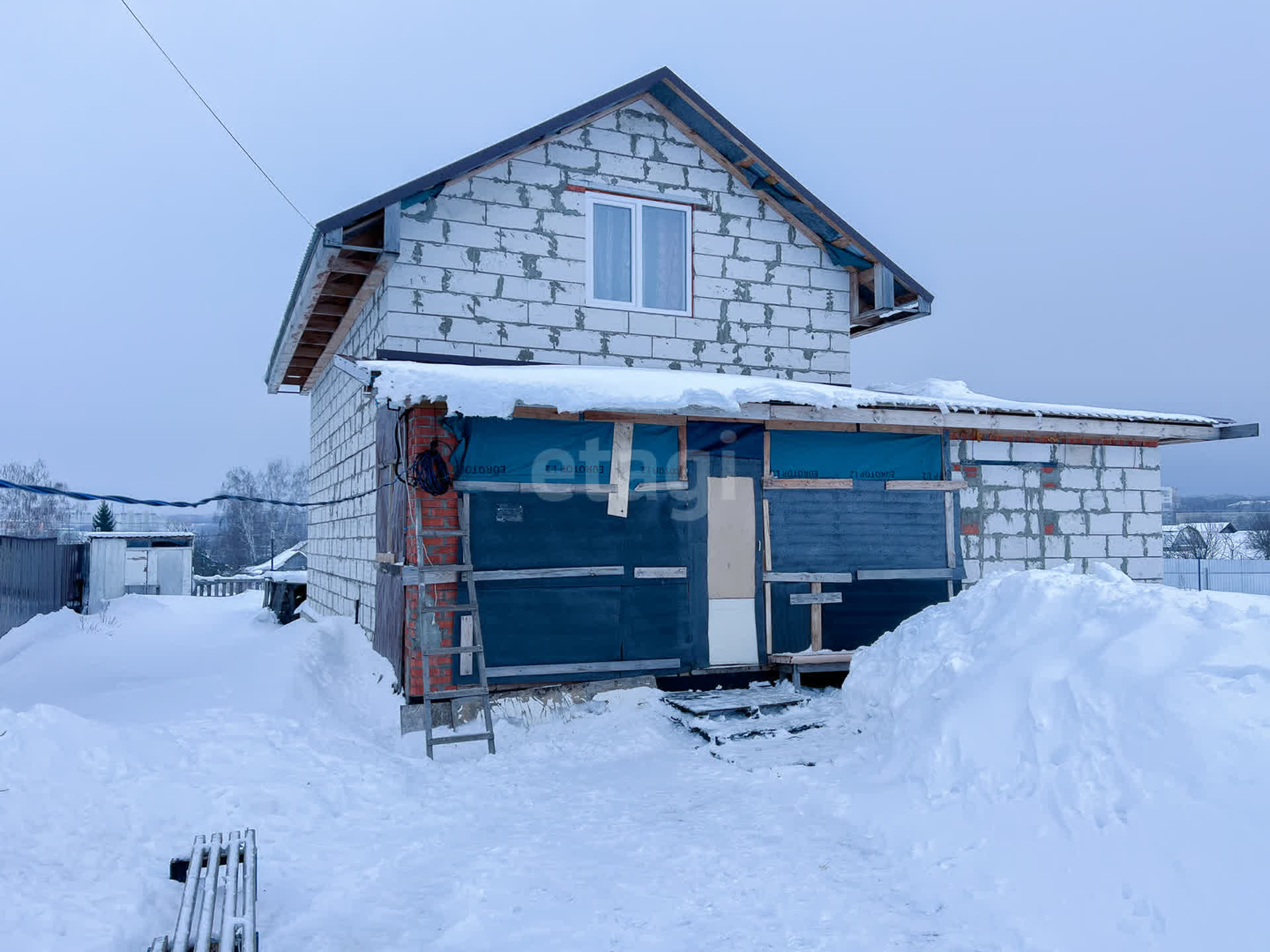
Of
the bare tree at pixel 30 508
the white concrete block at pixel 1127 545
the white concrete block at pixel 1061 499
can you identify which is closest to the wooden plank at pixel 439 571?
the white concrete block at pixel 1061 499

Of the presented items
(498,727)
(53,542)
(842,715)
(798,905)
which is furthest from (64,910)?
(53,542)

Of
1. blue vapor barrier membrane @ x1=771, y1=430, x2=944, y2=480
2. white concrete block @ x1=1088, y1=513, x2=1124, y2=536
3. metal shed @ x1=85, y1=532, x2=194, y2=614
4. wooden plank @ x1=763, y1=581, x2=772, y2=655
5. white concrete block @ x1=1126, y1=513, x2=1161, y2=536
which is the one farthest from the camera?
metal shed @ x1=85, y1=532, x2=194, y2=614

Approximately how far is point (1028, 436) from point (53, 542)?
18.0 m

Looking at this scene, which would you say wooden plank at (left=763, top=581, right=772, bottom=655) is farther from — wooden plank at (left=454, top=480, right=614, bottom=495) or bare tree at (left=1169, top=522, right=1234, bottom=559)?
bare tree at (left=1169, top=522, right=1234, bottom=559)

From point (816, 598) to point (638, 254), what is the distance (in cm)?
478

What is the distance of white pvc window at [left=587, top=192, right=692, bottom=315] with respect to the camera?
10859 mm

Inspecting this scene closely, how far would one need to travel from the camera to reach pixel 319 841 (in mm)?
5797

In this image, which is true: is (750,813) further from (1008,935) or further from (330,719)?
(330,719)

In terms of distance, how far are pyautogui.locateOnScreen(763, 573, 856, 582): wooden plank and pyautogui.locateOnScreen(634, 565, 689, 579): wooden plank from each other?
1.01m

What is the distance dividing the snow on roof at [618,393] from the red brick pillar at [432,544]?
2.02ft

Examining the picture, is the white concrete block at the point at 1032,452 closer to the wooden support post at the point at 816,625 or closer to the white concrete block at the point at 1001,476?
the white concrete block at the point at 1001,476

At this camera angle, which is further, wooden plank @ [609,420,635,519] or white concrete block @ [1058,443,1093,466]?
white concrete block @ [1058,443,1093,466]

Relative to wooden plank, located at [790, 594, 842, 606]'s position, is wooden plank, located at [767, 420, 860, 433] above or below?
above

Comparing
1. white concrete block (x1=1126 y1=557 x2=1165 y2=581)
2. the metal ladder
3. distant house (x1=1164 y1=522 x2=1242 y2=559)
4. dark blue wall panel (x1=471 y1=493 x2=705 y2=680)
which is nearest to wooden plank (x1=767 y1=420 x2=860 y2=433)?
dark blue wall panel (x1=471 y1=493 x2=705 y2=680)
